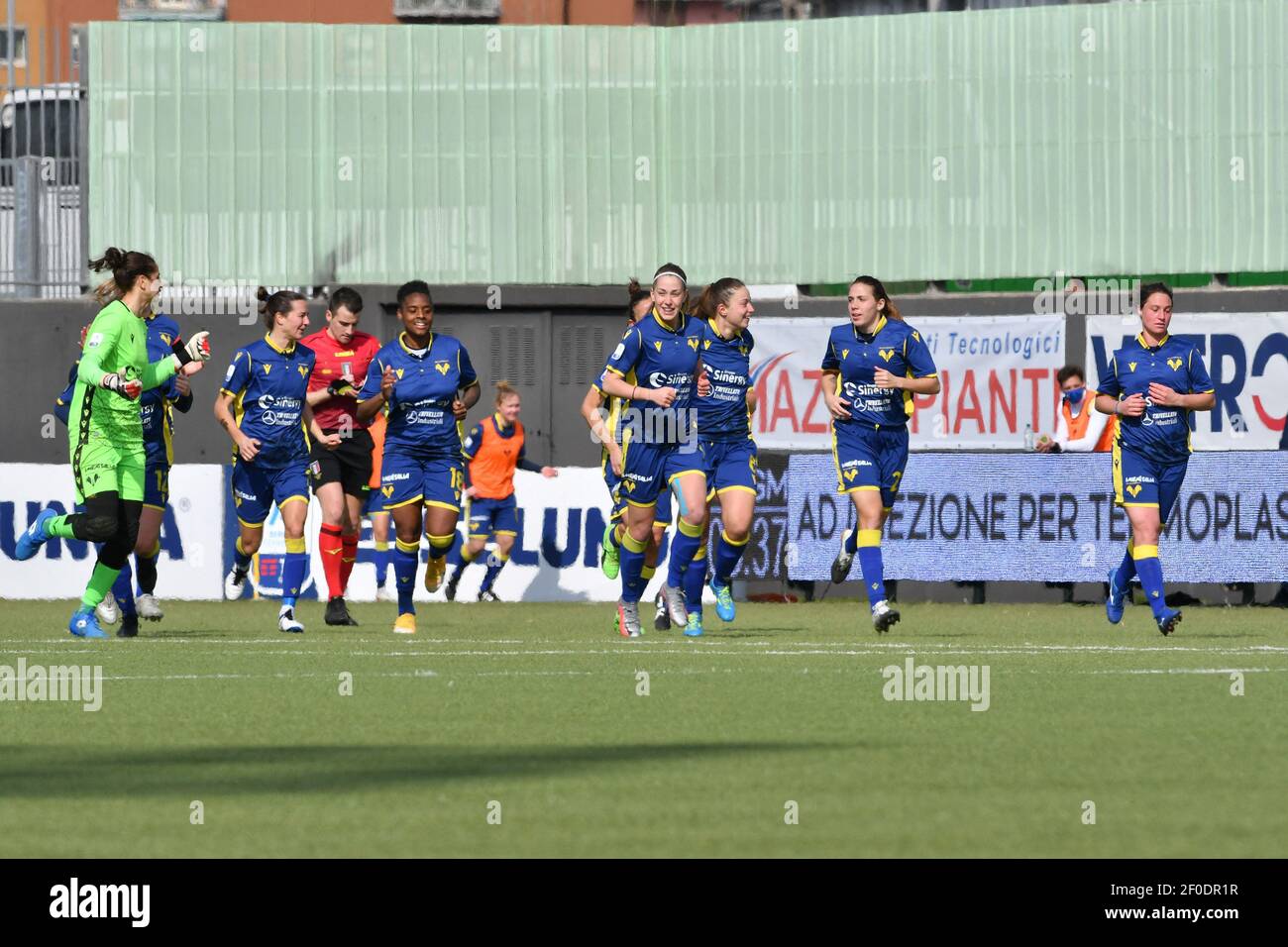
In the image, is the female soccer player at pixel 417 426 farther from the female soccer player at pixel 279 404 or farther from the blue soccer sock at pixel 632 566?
the blue soccer sock at pixel 632 566

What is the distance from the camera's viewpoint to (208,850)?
6832 mm

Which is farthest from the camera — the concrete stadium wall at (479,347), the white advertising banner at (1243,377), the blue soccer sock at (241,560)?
the concrete stadium wall at (479,347)

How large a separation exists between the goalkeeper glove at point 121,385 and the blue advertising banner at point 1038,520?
10.0m

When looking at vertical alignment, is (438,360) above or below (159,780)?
above

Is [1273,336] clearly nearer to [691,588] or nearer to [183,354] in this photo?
[691,588]

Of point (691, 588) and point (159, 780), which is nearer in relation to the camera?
point (159, 780)

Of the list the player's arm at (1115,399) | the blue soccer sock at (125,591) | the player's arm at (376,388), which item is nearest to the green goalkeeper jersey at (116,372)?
the blue soccer sock at (125,591)

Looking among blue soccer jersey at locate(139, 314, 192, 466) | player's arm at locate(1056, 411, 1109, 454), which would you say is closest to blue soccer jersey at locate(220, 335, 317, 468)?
blue soccer jersey at locate(139, 314, 192, 466)

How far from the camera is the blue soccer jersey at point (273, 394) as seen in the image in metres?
18.1

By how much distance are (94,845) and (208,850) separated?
1.17ft

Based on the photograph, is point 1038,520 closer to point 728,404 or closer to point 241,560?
point 728,404

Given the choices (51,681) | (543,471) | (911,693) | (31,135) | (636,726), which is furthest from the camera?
(31,135)

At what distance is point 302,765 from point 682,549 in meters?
8.53

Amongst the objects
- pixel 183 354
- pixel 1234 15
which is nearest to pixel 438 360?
pixel 183 354
